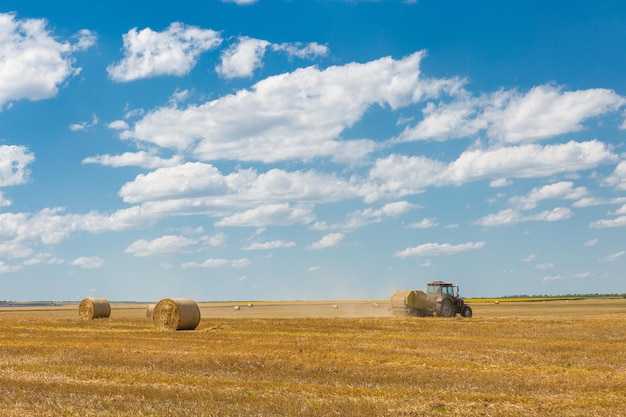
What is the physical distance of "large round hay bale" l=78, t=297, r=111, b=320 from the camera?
4841 centimetres

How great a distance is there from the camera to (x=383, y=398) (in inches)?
560

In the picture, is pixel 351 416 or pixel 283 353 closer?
pixel 351 416

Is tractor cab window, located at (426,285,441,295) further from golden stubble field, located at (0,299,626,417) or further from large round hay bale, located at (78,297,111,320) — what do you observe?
large round hay bale, located at (78,297,111,320)

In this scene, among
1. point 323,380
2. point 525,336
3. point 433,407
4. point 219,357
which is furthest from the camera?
point 525,336

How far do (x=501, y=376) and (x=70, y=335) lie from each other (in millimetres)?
20574

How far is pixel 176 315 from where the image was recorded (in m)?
35.7

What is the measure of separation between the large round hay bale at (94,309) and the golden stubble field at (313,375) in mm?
18278

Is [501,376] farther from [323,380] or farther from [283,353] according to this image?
[283,353]

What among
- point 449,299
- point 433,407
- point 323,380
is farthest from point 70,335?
point 449,299

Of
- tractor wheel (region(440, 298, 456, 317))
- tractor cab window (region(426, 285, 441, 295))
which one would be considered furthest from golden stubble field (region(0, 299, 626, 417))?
→ tractor cab window (region(426, 285, 441, 295))

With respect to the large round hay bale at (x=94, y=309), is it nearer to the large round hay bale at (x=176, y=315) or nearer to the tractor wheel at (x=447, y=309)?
the large round hay bale at (x=176, y=315)

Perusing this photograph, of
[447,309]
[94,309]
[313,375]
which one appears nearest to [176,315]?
[94,309]

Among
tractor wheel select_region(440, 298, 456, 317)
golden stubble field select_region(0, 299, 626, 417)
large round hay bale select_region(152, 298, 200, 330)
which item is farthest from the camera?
tractor wheel select_region(440, 298, 456, 317)

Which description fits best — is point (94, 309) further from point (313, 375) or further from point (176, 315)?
point (313, 375)
